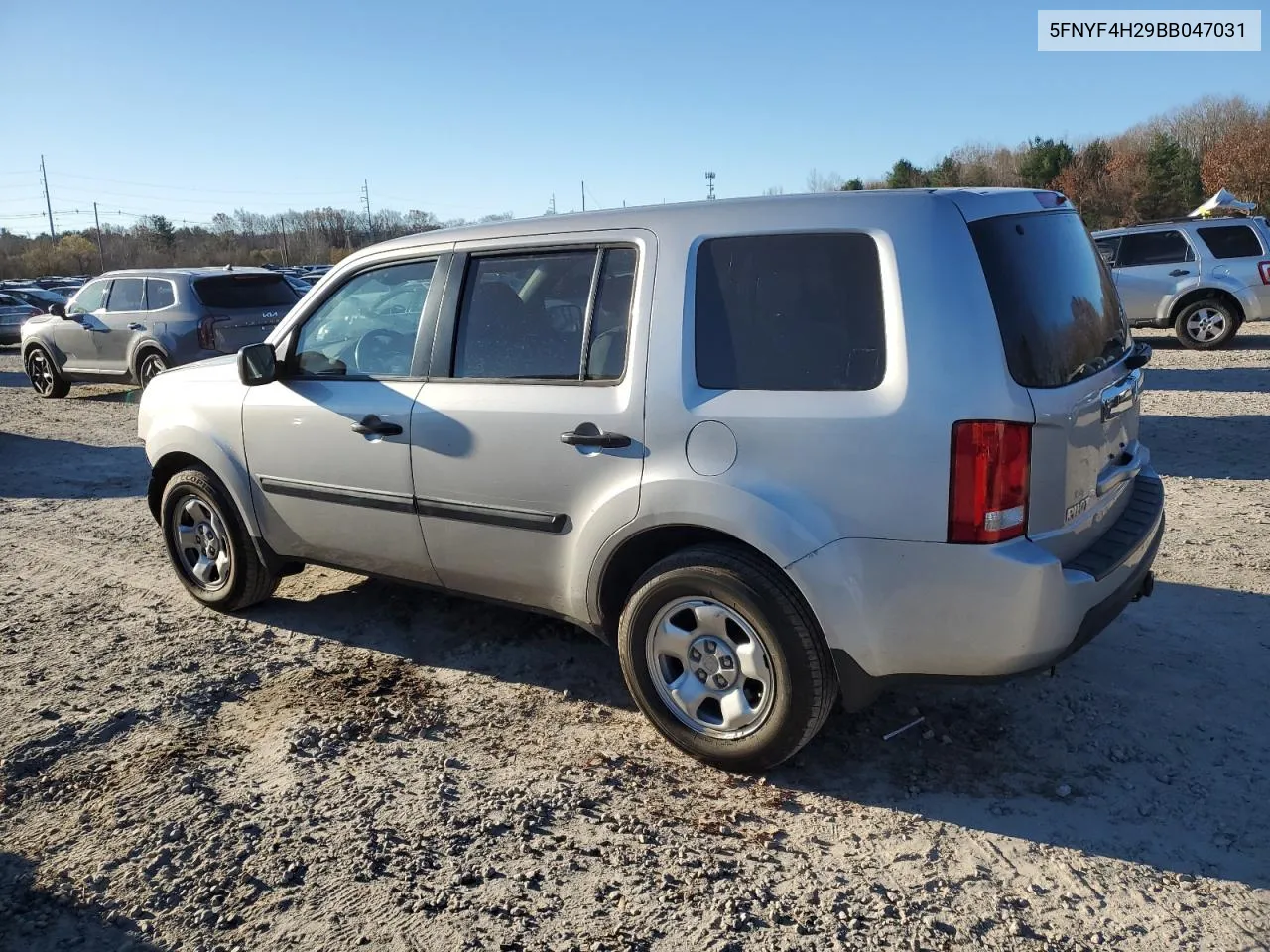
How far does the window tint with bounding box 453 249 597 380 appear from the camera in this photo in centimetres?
377

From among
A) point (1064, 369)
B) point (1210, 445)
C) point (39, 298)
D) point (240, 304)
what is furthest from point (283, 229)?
point (1064, 369)

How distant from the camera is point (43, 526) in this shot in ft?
23.9

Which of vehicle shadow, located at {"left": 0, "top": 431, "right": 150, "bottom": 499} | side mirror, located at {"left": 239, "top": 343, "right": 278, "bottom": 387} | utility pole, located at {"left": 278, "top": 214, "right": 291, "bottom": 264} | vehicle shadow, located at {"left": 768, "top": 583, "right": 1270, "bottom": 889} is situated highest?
utility pole, located at {"left": 278, "top": 214, "right": 291, "bottom": 264}

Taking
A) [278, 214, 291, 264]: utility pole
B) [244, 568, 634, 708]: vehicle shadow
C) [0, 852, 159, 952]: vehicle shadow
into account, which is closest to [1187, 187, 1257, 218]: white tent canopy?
[244, 568, 634, 708]: vehicle shadow

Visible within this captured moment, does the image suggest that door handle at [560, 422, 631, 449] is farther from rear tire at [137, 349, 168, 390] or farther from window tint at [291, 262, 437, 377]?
rear tire at [137, 349, 168, 390]

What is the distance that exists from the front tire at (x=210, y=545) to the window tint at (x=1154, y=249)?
46.0 feet

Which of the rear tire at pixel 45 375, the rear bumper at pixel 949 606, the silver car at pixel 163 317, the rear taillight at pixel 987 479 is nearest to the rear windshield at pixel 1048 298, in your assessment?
the rear taillight at pixel 987 479

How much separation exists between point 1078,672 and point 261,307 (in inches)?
451

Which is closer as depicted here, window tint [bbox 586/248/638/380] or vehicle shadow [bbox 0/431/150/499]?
window tint [bbox 586/248/638/380]

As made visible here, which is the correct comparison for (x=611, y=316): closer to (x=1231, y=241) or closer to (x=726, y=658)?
(x=726, y=658)

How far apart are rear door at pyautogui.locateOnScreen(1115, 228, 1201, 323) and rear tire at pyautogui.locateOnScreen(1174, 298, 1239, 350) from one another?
0.39 metres

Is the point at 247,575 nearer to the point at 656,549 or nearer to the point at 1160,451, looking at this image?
the point at 656,549

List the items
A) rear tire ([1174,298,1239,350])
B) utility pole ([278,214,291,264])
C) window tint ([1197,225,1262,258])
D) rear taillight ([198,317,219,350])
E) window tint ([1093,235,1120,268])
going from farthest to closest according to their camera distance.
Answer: utility pole ([278,214,291,264]) < window tint ([1093,235,1120,268]) < rear tire ([1174,298,1239,350]) < window tint ([1197,225,1262,258]) < rear taillight ([198,317,219,350])

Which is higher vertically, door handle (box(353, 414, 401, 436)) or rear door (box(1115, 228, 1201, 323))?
rear door (box(1115, 228, 1201, 323))
